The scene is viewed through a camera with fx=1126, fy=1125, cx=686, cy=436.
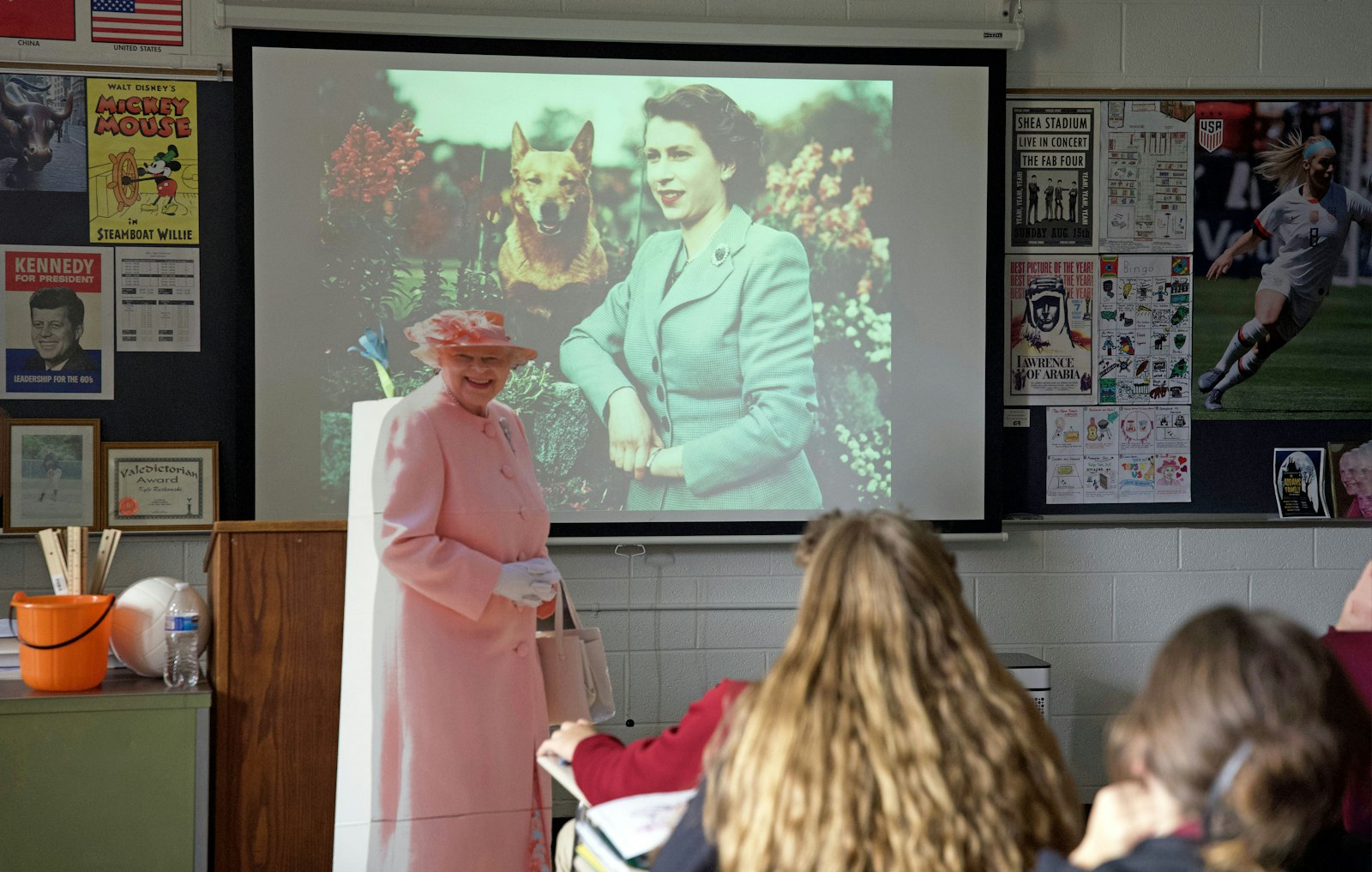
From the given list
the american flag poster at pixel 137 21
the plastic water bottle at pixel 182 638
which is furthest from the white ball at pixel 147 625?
the american flag poster at pixel 137 21

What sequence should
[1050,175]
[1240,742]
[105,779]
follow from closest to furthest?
[1240,742], [105,779], [1050,175]

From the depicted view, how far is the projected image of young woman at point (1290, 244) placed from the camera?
368 centimetres

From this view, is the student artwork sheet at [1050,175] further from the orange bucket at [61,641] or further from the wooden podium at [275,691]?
the orange bucket at [61,641]

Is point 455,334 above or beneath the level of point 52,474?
above

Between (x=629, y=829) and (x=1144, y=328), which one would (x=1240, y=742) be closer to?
Result: (x=629, y=829)

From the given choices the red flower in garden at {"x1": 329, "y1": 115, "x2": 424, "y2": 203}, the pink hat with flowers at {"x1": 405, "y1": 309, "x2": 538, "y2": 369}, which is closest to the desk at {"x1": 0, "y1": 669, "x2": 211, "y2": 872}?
the pink hat with flowers at {"x1": 405, "y1": 309, "x2": 538, "y2": 369}

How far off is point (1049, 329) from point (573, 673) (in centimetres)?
203

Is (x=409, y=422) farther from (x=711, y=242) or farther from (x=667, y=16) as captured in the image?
(x=667, y=16)

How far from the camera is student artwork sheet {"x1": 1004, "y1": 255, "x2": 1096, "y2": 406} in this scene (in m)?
3.63

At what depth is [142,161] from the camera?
10.9ft

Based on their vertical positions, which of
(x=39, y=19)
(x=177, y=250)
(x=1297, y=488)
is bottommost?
(x=1297, y=488)

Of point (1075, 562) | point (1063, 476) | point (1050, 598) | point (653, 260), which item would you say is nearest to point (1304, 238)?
point (1063, 476)

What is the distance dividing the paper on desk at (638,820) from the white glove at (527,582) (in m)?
0.94

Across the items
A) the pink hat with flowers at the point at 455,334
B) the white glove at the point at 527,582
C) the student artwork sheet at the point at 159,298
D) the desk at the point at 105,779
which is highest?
the student artwork sheet at the point at 159,298
